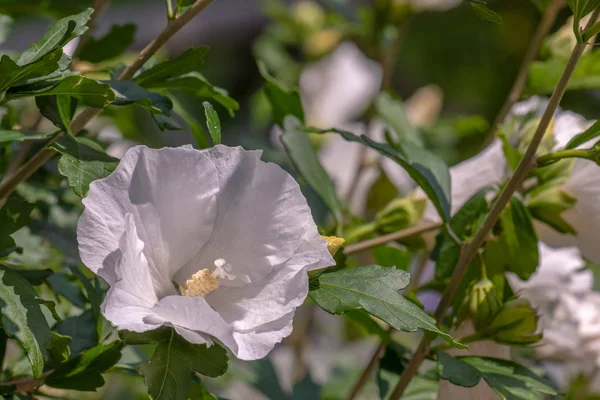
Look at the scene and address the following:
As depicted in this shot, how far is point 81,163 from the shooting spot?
524 millimetres

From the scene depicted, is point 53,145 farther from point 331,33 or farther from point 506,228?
point 331,33

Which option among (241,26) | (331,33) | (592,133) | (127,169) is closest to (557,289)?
(592,133)

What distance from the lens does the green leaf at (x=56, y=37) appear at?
49cm

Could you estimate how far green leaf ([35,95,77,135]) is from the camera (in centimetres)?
55

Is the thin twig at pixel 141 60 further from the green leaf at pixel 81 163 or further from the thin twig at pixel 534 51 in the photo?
the thin twig at pixel 534 51

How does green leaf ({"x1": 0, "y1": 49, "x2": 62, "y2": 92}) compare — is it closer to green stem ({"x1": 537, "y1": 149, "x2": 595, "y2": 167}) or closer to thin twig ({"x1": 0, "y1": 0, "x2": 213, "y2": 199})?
thin twig ({"x1": 0, "y1": 0, "x2": 213, "y2": 199})

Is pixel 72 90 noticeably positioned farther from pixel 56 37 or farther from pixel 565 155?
pixel 565 155

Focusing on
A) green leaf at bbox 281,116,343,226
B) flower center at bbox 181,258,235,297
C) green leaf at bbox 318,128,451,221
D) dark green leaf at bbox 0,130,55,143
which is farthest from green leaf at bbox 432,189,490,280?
dark green leaf at bbox 0,130,55,143

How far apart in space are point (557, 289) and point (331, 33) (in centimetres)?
80

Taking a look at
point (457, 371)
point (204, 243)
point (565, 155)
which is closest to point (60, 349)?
point (204, 243)

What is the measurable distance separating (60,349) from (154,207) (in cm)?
14

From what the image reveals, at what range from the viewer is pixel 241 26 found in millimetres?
3008

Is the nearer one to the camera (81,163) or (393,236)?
(81,163)

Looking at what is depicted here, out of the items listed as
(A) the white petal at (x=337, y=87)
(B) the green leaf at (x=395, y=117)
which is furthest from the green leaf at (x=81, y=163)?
(A) the white petal at (x=337, y=87)
